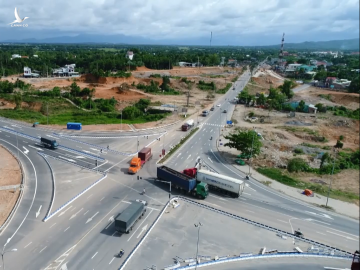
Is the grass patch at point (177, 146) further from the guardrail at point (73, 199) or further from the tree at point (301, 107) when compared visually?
the tree at point (301, 107)

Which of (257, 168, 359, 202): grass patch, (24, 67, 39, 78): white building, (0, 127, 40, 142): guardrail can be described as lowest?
(257, 168, 359, 202): grass patch

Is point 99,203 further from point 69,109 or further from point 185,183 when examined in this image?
point 69,109

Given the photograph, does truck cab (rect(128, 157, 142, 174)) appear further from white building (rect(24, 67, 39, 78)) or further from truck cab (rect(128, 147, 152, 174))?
white building (rect(24, 67, 39, 78))

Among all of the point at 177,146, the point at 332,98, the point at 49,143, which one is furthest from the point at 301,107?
the point at 49,143

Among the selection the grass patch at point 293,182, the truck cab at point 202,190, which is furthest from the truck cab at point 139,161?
the grass patch at point 293,182

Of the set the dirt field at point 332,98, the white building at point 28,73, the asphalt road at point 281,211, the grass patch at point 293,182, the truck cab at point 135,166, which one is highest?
the white building at point 28,73

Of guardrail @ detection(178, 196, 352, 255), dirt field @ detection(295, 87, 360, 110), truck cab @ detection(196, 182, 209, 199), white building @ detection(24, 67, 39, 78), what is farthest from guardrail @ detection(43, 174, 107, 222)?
white building @ detection(24, 67, 39, 78)
